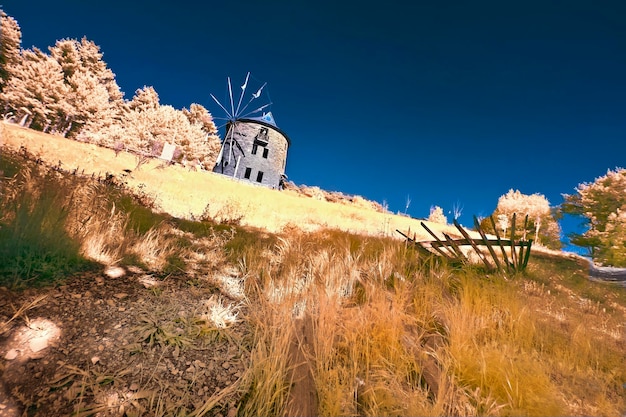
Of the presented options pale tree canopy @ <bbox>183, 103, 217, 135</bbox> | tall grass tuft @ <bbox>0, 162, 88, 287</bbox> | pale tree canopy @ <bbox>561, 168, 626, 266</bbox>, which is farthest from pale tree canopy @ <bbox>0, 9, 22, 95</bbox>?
pale tree canopy @ <bbox>561, 168, 626, 266</bbox>

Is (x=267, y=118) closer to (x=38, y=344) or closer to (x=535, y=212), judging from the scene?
(x=535, y=212)

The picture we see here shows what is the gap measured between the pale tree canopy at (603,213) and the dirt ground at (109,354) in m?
→ 28.0

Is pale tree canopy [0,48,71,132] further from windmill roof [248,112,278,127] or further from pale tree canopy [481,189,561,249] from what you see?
pale tree canopy [481,189,561,249]

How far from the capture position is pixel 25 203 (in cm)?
290

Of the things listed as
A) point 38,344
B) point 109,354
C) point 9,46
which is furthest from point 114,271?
point 9,46

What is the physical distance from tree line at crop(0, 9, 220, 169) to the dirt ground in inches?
1220

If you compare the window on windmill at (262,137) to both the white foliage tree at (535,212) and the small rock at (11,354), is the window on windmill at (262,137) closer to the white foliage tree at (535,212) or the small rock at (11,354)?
the white foliage tree at (535,212)

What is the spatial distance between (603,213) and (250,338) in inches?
1420

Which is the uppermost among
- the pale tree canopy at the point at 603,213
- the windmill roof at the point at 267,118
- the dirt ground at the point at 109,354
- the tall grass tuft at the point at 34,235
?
the windmill roof at the point at 267,118

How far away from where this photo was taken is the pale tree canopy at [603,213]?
1953cm

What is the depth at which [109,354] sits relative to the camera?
5.86 ft

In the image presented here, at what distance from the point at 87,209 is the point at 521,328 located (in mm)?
5865

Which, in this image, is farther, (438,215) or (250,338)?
(438,215)

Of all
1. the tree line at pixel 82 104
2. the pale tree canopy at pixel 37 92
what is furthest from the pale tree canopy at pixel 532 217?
the pale tree canopy at pixel 37 92
